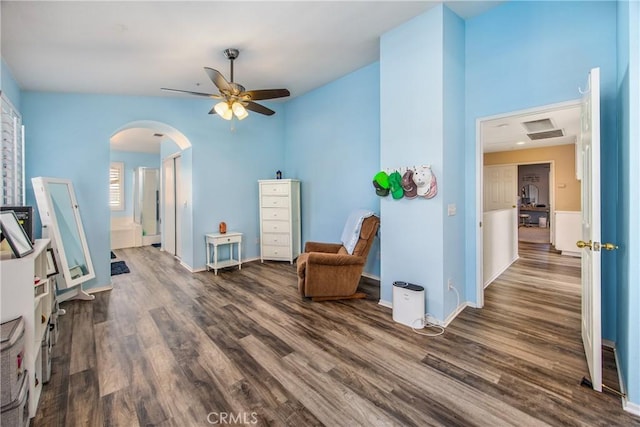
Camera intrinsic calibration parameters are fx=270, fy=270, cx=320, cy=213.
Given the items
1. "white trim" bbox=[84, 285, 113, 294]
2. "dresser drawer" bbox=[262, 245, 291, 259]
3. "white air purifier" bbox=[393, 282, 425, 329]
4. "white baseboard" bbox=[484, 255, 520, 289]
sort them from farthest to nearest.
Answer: "dresser drawer" bbox=[262, 245, 291, 259], "white baseboard" bbox=[484, 255, 520, 289], "white trim" bbox=[84, 285, 113, 294], "white air purifier" bbox=[393, 282, 425, 329]

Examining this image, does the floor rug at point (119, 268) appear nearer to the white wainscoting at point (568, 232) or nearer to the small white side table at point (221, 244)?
the small white side table at point (221, 244)

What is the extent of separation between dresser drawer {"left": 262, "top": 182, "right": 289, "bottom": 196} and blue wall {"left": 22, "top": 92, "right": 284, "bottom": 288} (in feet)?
1.05

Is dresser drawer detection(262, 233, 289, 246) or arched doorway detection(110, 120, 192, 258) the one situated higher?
arched doorway detection(110, 120, 192, 258)

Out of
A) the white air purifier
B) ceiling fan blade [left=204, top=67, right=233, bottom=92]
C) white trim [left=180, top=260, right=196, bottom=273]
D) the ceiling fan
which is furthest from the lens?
white trim [left=180, top=260, right=196, bottom=273]

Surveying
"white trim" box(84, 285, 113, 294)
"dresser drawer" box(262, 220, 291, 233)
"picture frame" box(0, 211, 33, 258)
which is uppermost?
"picture frame" box(0, 211, 33, 258)

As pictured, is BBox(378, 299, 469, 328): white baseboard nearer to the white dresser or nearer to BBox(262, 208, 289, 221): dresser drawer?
the white dresser

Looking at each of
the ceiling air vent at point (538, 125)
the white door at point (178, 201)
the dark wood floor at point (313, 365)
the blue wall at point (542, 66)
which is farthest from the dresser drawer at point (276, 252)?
the ceiling air vent at point (538, 125)

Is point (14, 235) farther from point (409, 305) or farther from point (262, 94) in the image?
point (409, 305)

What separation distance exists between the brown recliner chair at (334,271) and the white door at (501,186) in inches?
252

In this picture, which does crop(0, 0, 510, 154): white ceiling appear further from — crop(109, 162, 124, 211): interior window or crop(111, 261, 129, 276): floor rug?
crop(109, 162, 124, 211): interior window

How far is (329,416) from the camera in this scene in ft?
5.20

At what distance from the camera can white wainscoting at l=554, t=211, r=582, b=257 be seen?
538 cm

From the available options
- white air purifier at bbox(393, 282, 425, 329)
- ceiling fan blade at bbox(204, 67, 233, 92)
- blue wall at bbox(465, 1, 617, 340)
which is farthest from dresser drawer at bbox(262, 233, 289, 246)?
blue wall at bbox(465, 1, 617, 340)

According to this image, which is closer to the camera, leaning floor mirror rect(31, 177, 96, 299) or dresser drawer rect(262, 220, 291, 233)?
leaning floor mirror rect(31, 177, 96, 299)
